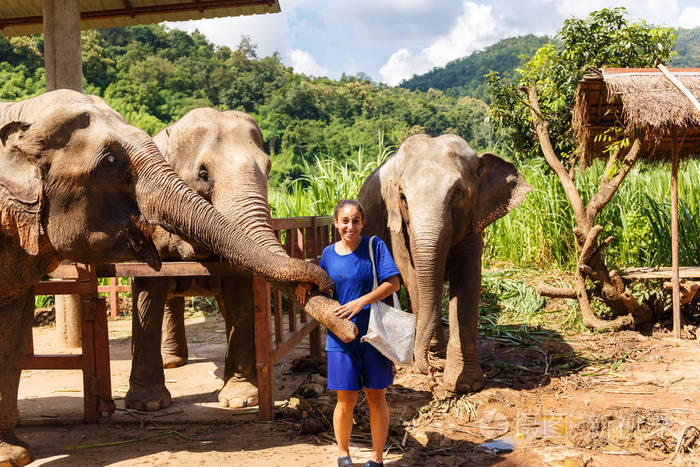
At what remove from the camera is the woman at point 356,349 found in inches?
129

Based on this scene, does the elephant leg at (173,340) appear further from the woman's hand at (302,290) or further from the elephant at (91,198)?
the woman's hand at (302,290)

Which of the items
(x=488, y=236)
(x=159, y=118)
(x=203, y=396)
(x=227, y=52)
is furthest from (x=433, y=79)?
(x=203, y=396)

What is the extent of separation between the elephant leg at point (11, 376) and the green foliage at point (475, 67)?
8816 cm

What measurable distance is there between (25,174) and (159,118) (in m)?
46.7

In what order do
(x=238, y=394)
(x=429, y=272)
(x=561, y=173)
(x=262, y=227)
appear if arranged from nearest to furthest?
(x=262, y=227) < (x=238, y=394) < (x=429, y=272) < (x=561, y=173)

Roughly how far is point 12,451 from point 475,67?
329ft

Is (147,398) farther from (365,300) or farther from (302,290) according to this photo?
(365,300)

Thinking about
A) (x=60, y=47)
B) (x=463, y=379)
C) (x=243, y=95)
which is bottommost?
(x=463, y=379)

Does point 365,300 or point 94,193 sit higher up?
point 94,193

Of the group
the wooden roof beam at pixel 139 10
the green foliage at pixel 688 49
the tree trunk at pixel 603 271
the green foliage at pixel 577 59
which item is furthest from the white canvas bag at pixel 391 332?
the green foliage at pixel 688 49

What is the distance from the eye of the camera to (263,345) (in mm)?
4137

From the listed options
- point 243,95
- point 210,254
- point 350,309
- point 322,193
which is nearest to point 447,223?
point 210,254

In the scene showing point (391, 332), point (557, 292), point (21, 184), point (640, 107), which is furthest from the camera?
point (557, 292)

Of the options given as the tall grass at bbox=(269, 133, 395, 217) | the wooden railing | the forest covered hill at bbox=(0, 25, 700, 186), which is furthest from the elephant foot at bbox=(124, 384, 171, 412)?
the forest covered hill at bbox=(0, 25, 700, 186)
